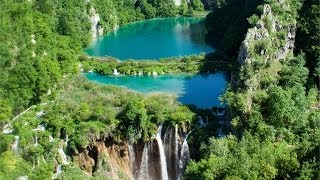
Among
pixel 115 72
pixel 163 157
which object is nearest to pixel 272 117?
pixel 163 157

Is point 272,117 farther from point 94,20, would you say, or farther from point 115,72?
point 94,20

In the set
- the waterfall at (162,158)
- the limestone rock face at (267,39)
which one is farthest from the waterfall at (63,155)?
the limestone rock face at (267,39)

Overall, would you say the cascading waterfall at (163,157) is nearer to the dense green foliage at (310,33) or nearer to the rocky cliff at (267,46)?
the rocky cliff at (267,46)

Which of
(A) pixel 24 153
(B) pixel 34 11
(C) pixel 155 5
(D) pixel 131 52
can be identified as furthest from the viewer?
(C) pixel 155 5

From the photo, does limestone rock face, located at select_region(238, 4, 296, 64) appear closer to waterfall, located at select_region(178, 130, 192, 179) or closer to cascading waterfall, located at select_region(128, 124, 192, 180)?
waterfall, located at select_region(178, 130, 192, 179)

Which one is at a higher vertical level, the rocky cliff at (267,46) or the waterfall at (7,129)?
the rocky cliff at (267,46)

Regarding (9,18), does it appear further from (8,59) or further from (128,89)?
(128,89)

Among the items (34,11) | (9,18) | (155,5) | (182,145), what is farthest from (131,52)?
(155,5)
